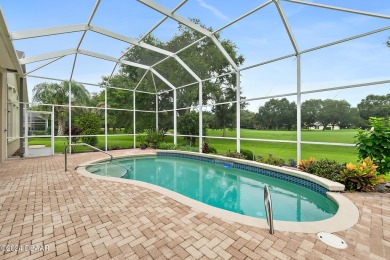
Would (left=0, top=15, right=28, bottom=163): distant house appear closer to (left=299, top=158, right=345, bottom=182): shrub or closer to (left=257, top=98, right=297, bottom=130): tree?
(left=299, top=158, right=345, bottom=182): shrub

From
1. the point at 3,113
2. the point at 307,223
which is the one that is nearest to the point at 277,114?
the point at 307,223

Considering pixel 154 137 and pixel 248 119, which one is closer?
pixel 248 119

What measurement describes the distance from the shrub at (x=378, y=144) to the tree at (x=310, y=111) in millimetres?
2242

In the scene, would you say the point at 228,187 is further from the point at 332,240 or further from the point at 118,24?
the point at 118,24

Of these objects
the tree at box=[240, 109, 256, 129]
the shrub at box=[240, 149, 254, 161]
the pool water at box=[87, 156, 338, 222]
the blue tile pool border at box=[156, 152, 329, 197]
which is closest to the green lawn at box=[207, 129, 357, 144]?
the tree at box=[240, 109, 256, 129]

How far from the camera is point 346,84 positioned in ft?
18.9

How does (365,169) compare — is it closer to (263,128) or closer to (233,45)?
(263,128)

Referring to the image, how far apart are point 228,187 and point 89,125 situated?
31.8ft

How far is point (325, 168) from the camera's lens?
17.4 feet

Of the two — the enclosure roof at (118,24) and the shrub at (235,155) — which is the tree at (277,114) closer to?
the enclosure roof at (118,24)

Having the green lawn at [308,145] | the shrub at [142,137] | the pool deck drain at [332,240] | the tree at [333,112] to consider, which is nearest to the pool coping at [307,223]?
the pool deck drain at [332,240]

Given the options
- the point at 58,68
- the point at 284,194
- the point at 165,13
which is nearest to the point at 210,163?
the point at 284,194

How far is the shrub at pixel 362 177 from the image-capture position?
4430mm

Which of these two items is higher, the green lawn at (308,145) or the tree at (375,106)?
the tree at (375,106)
